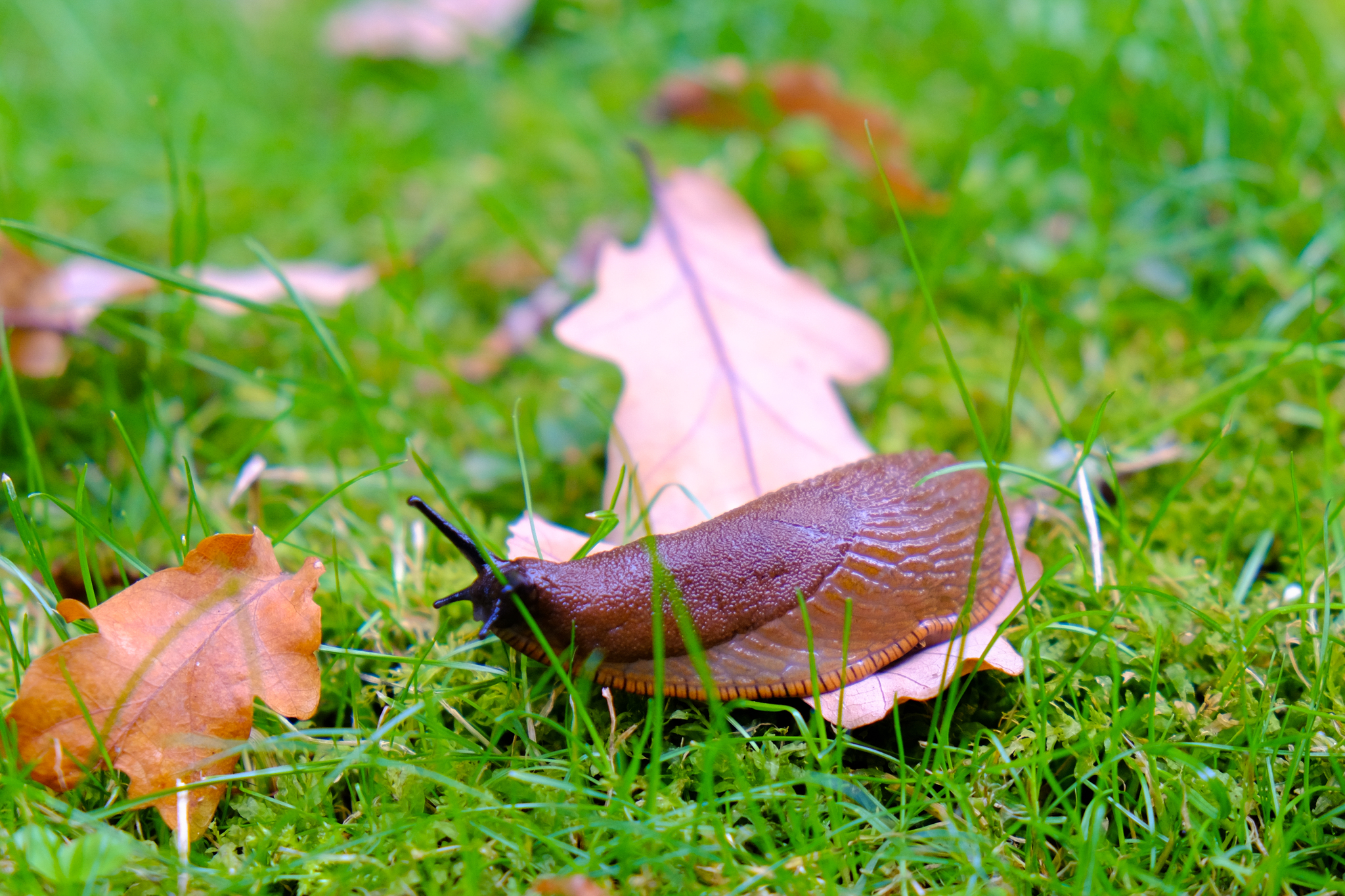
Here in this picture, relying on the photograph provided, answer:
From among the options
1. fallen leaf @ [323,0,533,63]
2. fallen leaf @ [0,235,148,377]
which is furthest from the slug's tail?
fallen leaf @ [323,0,533,63]

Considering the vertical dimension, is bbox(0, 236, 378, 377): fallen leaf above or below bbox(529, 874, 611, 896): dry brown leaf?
above

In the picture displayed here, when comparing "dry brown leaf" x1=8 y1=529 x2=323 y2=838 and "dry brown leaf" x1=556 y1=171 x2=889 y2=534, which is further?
"dry brown leaf" x1=556 y1=171 x2=889 y2=534

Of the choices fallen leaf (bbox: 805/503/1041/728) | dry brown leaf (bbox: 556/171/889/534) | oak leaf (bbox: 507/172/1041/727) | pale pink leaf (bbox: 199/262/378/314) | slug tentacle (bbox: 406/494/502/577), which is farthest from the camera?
pale pink leaf (bbox: 199/262/378/314)

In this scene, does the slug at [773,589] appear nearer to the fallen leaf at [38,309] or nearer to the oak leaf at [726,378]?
the oak leaf at [726,378]

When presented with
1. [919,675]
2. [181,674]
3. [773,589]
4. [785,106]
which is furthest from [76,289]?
[919,675]

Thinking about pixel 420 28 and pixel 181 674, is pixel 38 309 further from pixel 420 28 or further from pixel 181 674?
pixel 420 28

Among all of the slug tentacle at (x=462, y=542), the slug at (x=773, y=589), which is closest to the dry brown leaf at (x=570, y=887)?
the slug at (x=773, y=589)

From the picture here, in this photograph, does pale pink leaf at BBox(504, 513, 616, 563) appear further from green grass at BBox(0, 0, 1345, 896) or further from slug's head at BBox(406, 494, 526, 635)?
green grass at BBox(0, 0, 1345, 896)
